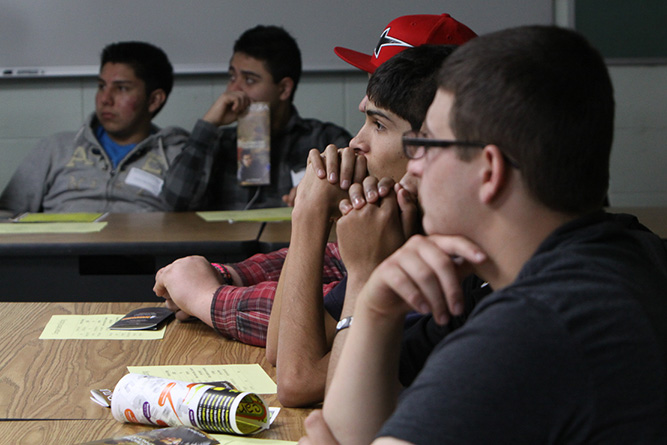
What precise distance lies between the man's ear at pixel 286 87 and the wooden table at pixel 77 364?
1.97 m

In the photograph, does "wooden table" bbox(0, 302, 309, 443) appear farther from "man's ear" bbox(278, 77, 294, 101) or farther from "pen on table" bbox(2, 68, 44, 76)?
"pen on table" bbox(2, 68, 44, 76)

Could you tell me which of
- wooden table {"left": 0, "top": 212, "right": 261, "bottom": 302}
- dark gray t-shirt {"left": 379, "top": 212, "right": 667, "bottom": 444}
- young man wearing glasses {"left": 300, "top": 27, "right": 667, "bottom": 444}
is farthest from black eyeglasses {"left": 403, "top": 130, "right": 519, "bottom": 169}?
wooden table {"left": 0, "top": 212, "right": 261, "bottom": 302}

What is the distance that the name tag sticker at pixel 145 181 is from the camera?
333 centimetres

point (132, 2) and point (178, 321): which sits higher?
point (132, 2)

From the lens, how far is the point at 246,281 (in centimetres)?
167

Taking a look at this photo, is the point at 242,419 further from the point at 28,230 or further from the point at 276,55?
the point at 276,55

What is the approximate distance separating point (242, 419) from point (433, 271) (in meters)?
0.39

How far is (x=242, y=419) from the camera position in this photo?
96 cm

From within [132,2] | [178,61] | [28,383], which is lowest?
[28,383]

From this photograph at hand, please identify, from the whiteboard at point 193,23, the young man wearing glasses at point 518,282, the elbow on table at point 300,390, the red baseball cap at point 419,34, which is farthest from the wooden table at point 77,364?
the whiteboard at point 193,23

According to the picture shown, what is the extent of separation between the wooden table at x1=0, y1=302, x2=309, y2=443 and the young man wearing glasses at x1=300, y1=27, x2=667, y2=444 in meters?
0.34

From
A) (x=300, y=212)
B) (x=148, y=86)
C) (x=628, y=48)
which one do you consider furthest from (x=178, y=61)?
(x=300, y=212)

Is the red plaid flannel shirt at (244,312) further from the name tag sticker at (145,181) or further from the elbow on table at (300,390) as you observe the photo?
the name tag sticker at (145,181)

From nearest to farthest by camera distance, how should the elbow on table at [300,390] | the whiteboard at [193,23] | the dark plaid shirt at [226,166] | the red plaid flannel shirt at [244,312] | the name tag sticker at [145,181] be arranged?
the elbow on table at [300,390]
the red plaid flannel shirt at [244,312]
the dark plaid shirt at [226,166]
the name tag sticker at [145,181]
the whiteboard at [193,23]
